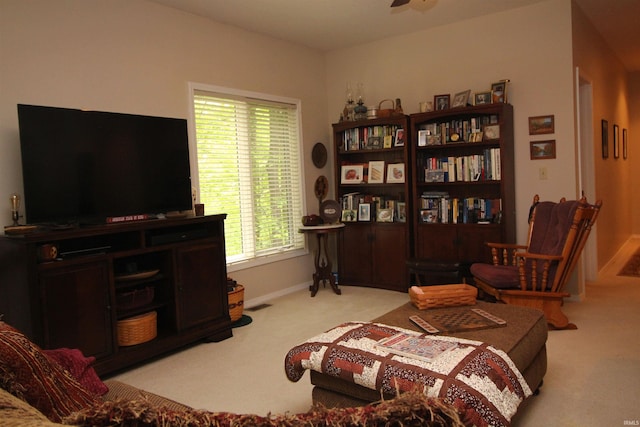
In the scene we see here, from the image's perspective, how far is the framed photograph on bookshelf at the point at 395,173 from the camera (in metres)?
5.00

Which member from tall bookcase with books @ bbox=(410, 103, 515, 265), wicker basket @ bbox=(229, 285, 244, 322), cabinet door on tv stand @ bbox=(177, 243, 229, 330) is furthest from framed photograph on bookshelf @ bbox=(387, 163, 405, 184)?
cabinet door on tv stand @ bbox=(177, 243, 229, 330)

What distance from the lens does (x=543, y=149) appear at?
4383 mm

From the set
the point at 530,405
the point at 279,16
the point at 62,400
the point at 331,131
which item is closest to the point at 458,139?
the point at 331,131

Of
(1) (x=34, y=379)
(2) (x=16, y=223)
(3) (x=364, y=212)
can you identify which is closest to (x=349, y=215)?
(3) (x=364, y=212)

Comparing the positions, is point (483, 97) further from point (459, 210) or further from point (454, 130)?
point (459, 210)

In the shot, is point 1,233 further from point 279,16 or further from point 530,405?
point 530,405

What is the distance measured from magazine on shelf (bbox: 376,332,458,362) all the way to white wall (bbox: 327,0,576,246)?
2.86 meters

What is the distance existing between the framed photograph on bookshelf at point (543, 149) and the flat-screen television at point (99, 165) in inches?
126

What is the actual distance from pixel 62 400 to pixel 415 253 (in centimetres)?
408

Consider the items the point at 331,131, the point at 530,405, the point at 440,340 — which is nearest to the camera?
the point at 440,340

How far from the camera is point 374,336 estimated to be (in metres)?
2.21

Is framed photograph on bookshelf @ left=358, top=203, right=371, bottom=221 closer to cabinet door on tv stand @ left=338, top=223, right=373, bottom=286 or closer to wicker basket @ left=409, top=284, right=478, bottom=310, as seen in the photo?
cabinet door on tv stand @ left=338, top=223, right=373, bottom=286

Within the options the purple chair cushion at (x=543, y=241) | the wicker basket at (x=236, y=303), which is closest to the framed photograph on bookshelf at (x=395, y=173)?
the purple chair cushion at (x=543, y=241)

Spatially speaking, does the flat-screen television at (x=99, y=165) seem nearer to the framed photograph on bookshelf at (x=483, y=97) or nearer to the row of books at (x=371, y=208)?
the row of books at (x=371, y=208)
